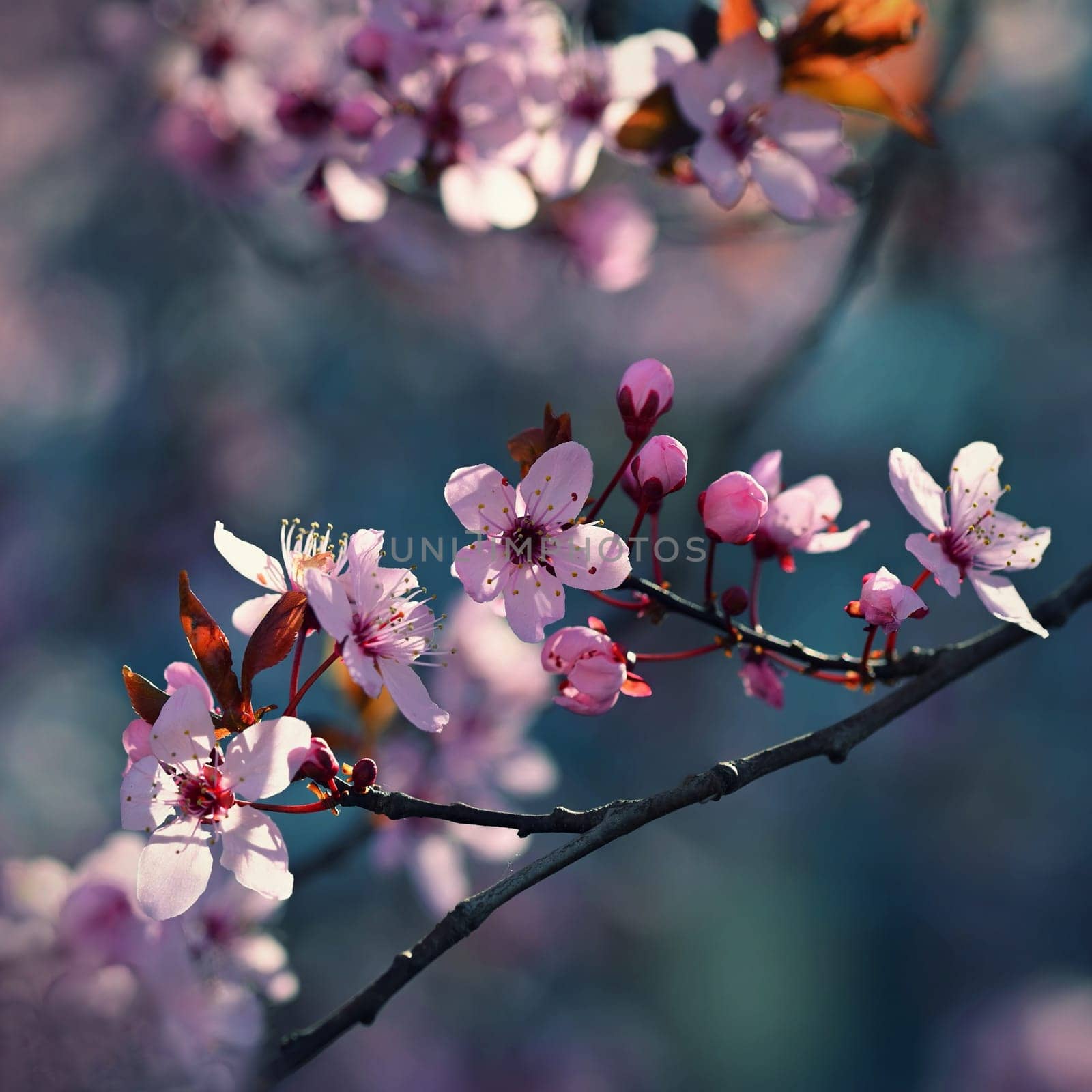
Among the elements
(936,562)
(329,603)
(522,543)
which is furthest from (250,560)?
(936,562)

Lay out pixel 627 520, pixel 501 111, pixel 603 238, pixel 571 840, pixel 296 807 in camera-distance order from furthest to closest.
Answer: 1. pixel 627 520
2. pixel 603 238
3. pixel 501 111
4. pixel 296 807
5. pixel 571 840

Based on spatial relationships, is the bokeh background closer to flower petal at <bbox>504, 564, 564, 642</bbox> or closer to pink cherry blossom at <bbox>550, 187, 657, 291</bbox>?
pink cherry blossom at <bbox>550, 187, 657, 291</bbox>

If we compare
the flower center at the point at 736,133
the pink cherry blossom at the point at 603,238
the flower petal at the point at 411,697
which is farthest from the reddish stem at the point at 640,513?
the pink cherry blossom at the point at 603,238

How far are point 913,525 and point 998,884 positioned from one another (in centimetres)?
141

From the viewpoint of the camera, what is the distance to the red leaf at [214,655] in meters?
0.83

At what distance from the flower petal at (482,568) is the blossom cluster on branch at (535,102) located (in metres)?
0.62

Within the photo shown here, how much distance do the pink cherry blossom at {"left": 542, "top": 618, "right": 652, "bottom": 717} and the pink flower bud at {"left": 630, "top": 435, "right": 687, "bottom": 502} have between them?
0.43 ft

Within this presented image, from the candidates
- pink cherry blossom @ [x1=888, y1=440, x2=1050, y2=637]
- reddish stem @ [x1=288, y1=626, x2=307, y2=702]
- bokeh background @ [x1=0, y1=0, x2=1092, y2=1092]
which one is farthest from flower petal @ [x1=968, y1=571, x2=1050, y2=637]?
bokeh background @ [x1=0, y1=0, x2=1092, y2=1092]

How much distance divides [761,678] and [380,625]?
0.36m

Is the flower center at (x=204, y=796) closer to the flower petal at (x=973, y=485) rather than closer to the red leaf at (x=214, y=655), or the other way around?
the red leaf at (x=214, y=655)

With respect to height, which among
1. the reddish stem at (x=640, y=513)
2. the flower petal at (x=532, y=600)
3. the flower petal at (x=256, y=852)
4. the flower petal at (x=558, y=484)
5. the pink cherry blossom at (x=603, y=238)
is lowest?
the pink cherry blossom at (x=603, y=238)

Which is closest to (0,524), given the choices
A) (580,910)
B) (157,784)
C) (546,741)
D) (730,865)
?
(546,741)

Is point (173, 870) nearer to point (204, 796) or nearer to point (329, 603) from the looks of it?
point (204, 796)

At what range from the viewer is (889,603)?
0.84m
